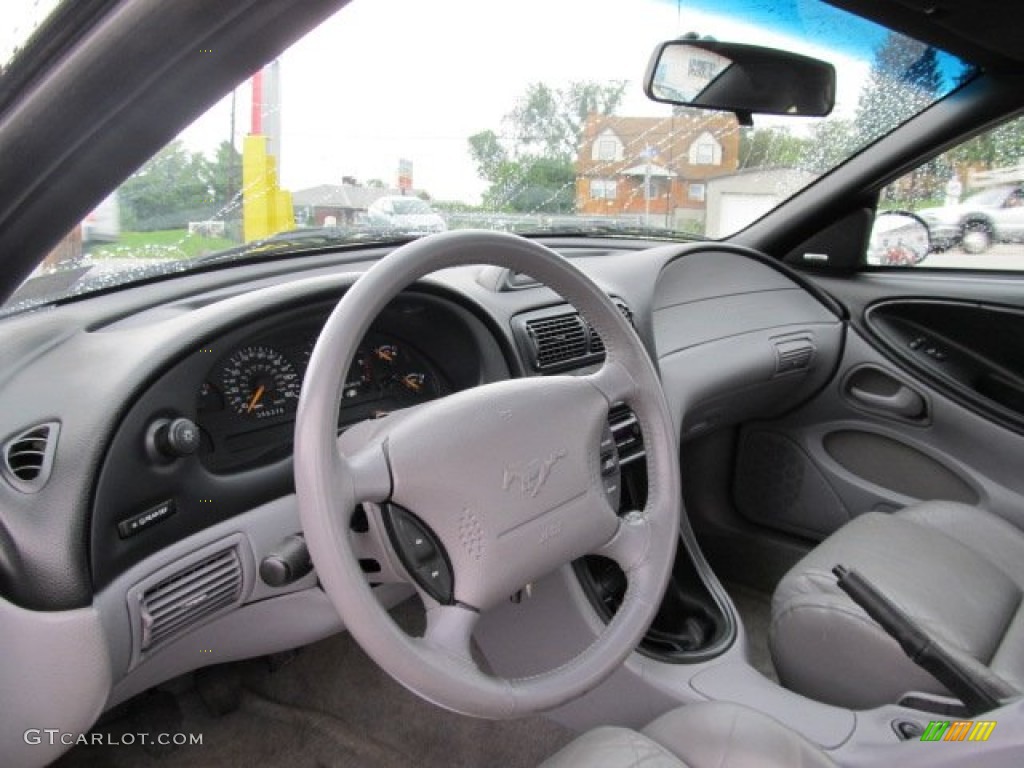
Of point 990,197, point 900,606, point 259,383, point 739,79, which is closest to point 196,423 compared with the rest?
point 259,383

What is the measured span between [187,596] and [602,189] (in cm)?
175

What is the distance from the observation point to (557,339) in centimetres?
209

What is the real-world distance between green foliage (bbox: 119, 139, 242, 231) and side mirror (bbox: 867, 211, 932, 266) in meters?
2.26

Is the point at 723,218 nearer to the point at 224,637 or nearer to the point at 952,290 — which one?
the point at 952,290

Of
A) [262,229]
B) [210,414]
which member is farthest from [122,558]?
[262,229]

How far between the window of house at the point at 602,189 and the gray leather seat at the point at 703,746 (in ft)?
5.44

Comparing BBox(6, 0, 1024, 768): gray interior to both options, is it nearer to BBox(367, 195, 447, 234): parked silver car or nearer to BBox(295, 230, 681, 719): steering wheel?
BBox(295, 230, 681, 719): steering wheel

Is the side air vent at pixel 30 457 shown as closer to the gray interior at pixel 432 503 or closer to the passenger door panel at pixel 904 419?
the gray interior at pixel 432 503

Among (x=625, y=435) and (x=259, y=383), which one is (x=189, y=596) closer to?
(x=259, y=383)

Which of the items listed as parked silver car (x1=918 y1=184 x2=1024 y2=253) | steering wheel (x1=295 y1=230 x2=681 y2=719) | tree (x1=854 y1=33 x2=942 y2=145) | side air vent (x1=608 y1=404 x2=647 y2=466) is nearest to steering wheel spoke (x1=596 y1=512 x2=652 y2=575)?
steering wheel (x1=295 y1=230 x2=681 y2=719)

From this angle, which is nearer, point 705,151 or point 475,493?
point 475,493

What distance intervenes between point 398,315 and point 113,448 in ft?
2.14

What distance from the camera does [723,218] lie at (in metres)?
3.14

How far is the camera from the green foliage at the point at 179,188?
1.18 m
